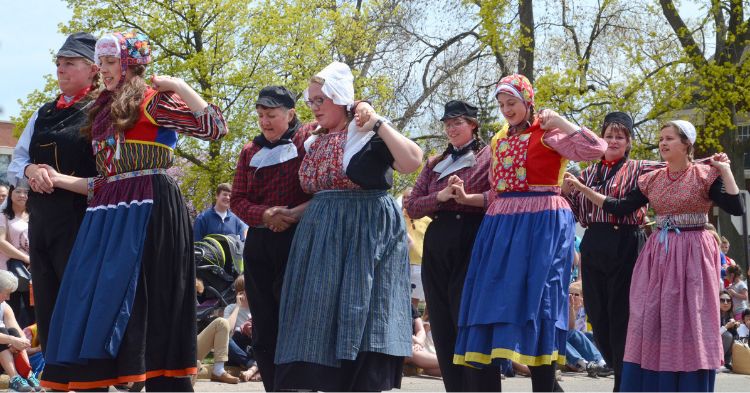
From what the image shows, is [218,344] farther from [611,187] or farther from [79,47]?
[611,187]

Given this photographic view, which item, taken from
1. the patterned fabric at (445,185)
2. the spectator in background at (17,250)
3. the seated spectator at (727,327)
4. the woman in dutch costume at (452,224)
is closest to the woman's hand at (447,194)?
the woman in dutch costume at (452,224)

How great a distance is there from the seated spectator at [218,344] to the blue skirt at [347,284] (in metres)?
3.98

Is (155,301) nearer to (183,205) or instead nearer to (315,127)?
(183,205)

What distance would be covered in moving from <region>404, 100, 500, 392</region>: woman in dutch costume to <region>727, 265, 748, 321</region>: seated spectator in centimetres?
873

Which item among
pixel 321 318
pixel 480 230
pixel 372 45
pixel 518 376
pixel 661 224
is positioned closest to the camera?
pixel 321 318

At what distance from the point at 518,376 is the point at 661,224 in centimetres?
469

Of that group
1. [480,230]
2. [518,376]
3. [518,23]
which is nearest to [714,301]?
[480,230]

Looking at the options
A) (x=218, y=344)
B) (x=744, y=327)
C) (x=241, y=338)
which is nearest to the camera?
(x=218, y=344)

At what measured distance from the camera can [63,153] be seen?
19.0 feet

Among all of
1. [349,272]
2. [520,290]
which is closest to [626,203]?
[520,290]

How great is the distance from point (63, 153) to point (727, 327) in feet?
31.6

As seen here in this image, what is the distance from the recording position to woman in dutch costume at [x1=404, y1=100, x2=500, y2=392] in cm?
645

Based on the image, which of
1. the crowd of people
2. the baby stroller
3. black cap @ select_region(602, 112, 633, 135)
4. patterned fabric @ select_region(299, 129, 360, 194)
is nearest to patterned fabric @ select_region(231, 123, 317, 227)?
the crowd of people

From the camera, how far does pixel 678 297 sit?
6.19 m
